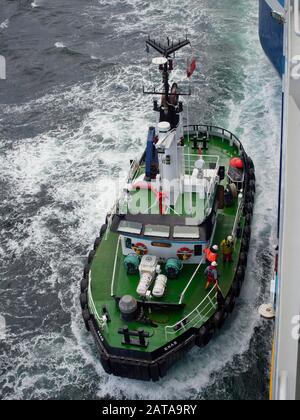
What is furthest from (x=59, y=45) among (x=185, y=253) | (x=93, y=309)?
(x=93, y=309)

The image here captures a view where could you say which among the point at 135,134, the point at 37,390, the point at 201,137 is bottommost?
the point at 37,390

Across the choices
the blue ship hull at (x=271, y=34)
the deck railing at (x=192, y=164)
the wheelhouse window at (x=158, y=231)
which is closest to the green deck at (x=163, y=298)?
the wheelhouse window at (x=158, y=231)

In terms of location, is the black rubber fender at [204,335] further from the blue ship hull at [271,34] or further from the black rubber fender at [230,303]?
the blue ship hull at [271,34]

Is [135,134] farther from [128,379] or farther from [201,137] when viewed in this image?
[128,379]

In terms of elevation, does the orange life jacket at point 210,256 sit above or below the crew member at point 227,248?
above

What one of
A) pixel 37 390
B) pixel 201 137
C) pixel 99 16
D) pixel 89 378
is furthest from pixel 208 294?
pixel 99 16

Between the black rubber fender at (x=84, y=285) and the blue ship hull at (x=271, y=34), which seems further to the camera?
the blue ship hull at (x=271, y=34)

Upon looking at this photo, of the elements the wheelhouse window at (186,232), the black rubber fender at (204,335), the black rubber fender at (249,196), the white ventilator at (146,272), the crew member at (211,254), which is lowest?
the black rubber fender at (204,335)

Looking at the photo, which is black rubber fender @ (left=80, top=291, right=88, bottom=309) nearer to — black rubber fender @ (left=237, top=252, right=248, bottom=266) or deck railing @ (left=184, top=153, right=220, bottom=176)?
black rubber fender @ (left=237, top=252, right=248, bottom=266)
